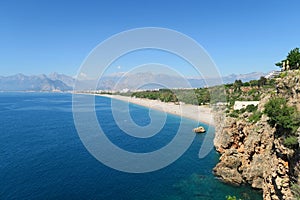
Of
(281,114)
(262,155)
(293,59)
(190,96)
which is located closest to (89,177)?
(262,155)

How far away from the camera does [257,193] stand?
21.5m

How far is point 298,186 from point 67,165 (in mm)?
24226

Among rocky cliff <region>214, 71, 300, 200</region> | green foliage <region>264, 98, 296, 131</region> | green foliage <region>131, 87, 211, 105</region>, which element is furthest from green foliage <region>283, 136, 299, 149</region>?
green foliage <region>131, 87, 211, 105</region>

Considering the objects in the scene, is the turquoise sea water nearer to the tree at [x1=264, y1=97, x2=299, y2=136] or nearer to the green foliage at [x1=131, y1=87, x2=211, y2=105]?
the tree at [x1=264, y1=97, x2=299, y2=136]

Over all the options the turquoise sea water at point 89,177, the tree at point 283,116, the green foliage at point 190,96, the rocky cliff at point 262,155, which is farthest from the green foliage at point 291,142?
the green foliage at point 190,96

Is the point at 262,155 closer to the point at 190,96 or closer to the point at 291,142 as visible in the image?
the point at 291,142

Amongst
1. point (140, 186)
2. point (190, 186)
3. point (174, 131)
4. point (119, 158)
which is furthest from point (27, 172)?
point (174, 131)

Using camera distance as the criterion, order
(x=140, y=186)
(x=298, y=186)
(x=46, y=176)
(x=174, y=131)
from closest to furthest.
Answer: (x=298, y=186) → (x=140, y=186) → (x=46, y=176) → (x=174, y=131)

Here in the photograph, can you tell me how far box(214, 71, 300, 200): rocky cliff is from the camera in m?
15.2

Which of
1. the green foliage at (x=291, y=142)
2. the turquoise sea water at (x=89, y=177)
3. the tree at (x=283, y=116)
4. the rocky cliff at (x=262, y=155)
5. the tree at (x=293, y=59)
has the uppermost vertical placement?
the tree at (x=293, y=59)

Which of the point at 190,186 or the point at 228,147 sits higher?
the point at 228,147

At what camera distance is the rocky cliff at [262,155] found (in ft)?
50.0

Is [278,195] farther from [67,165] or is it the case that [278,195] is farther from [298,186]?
[67,165]

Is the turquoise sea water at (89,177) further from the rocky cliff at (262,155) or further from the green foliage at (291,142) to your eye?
the green foliage at (291,142)
